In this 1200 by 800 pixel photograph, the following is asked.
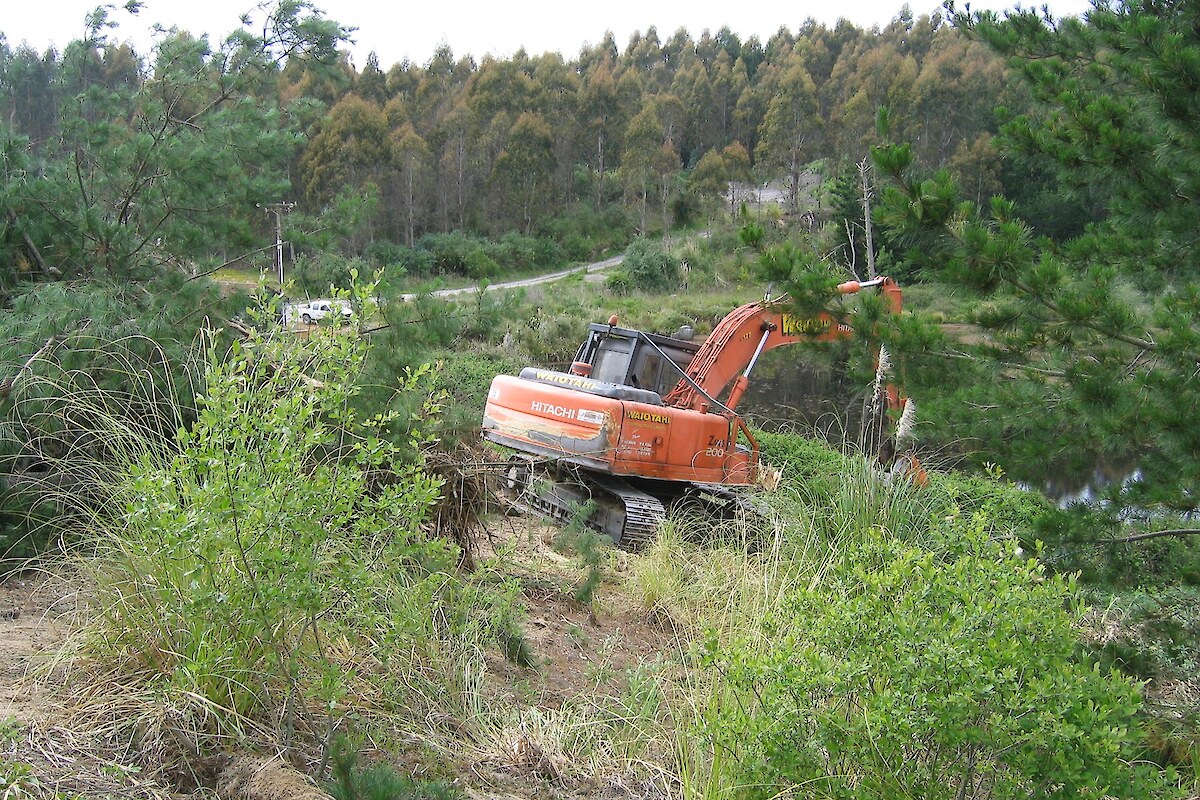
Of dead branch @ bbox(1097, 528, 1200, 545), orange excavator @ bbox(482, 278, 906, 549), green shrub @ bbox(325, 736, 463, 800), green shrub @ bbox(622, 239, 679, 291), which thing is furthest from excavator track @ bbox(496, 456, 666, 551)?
green shrub @ bbox(622, 239, 679, 291)

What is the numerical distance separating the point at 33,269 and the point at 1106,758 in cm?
646

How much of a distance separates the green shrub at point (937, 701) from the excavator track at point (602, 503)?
16.7ft

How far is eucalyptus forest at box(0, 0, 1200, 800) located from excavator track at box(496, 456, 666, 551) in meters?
0.34

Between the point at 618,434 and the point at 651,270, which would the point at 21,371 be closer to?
the point at 618,434

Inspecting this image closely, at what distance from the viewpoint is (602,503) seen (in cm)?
960

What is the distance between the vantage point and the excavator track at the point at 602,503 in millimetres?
8938

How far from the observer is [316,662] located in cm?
361

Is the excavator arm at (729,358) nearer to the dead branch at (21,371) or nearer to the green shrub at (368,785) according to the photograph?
the dead branch at (21,371)

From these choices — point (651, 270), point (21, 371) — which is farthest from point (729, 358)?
point (651, 270)

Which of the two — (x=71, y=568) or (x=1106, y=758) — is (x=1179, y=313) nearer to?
(x=1106, y=758)

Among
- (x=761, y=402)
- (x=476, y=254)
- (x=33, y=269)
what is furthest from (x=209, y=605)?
(x=476, y=254)

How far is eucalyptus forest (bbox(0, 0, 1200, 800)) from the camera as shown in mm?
3258

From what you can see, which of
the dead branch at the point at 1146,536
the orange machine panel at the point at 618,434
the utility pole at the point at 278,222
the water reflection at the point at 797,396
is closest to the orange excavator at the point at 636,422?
the orange machine panel at the point at 618,434

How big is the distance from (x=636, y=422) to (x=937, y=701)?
6209 mm
